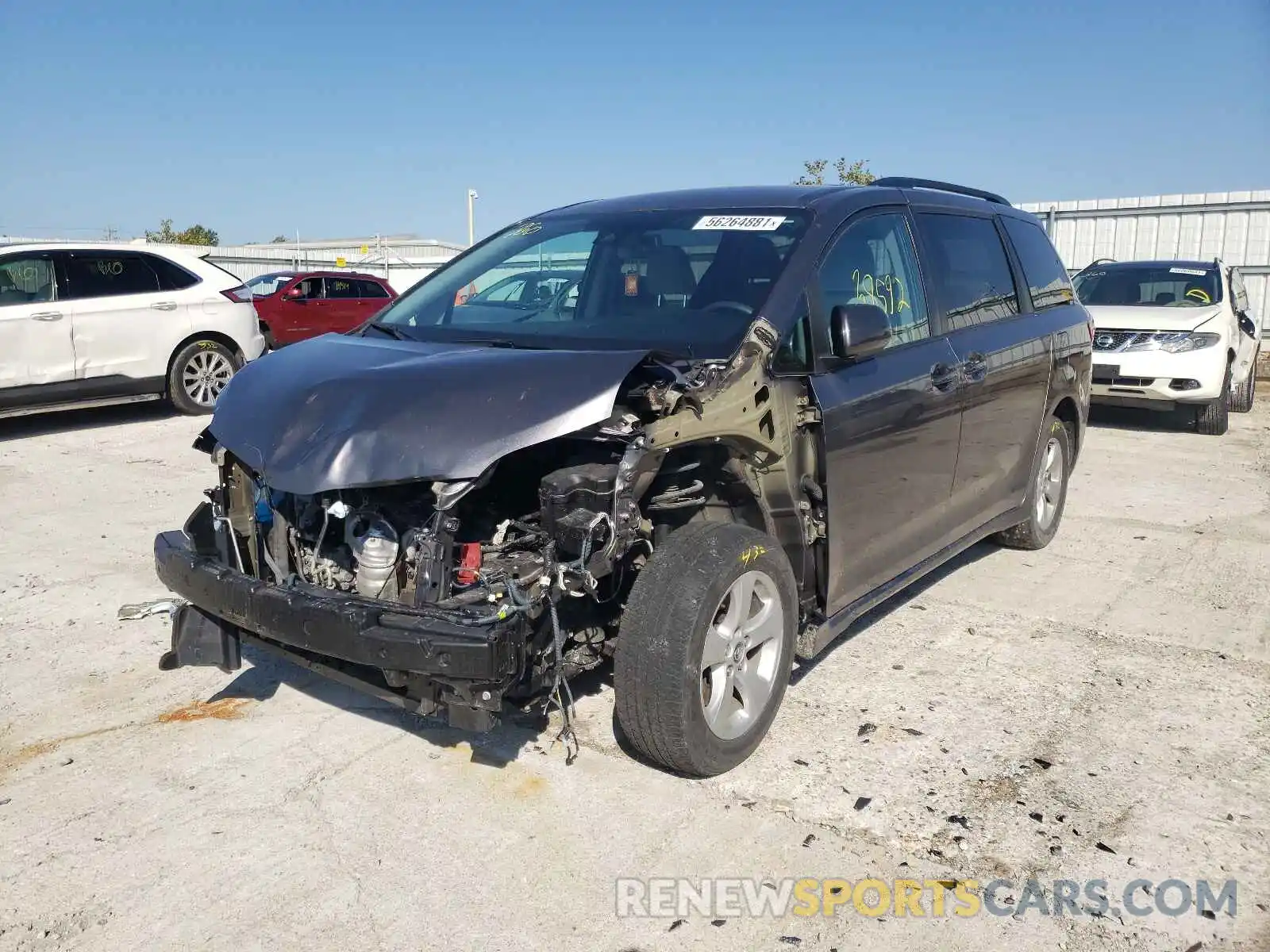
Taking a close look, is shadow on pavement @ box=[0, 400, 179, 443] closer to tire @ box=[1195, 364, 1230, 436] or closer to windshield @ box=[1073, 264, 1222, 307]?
windshield @ box=[1073, 264, 1222, 307]

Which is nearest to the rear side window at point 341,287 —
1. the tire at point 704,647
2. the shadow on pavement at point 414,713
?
the shadow on pavement at point 414,713

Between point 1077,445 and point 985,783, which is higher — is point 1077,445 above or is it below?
above

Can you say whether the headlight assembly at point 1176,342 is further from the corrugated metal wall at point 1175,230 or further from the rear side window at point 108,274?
the rear side window at point 108,274

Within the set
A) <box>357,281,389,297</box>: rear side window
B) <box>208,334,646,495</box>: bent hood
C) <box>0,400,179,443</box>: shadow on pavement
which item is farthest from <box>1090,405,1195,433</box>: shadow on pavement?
<box>357,281,389,297</box>: rear side window

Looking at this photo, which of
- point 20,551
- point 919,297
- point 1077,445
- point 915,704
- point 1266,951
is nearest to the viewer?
point 1266,951

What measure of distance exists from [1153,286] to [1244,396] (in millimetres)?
1958

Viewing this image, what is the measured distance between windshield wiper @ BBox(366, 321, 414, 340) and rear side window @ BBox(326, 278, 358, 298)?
632 inches

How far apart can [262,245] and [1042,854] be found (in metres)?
36.3

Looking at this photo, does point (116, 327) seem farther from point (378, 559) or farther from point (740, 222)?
point (378, 559)

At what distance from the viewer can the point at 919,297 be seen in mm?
4297

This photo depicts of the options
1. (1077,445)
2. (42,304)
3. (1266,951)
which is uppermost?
(42,304)

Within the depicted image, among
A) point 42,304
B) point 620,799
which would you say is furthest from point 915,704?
point 42,304

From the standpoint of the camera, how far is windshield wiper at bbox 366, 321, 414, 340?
4.04m

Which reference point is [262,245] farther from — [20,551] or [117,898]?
[117,898]
